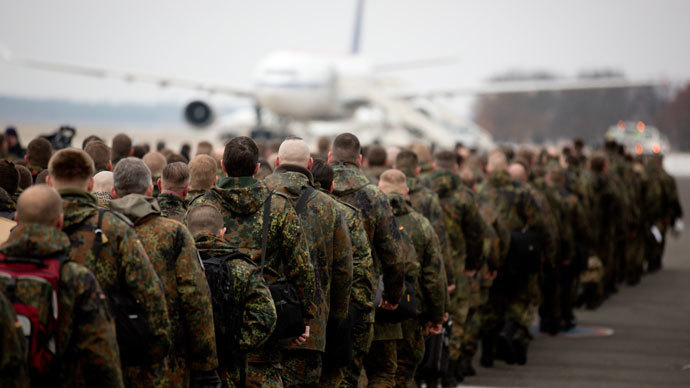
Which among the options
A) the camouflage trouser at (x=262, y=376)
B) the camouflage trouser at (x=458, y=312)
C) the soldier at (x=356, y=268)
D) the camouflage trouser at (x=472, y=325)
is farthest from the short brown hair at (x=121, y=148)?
the camouflage trouser at (x=262, y=376)

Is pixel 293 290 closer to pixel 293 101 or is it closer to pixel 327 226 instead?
pixel 327 226

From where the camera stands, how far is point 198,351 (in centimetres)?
445

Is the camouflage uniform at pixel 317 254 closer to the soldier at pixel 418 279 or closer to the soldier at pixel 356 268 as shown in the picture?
the soldier at pixel 356 268

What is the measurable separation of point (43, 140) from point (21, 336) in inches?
178

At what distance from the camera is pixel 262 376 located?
17.4 ft

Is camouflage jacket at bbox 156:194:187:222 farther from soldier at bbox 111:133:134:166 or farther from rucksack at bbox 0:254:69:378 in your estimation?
soldier at bbox 111:133:134:166

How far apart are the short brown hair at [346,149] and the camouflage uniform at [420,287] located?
0.62 meters

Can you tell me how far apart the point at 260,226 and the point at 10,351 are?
2.04 meters

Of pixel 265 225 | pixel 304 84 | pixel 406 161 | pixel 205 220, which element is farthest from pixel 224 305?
pixel 304 84

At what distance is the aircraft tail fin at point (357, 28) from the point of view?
67.4 metres

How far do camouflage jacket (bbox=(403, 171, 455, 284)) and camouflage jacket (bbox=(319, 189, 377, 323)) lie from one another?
6.12 ft

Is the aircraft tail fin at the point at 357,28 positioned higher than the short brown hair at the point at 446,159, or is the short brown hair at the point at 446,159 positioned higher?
the aircraft tail fin at the point at 357,28

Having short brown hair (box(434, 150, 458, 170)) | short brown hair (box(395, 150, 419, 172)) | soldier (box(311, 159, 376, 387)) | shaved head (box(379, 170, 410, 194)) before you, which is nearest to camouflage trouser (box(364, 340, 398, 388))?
soldier (box(311, 159, 376, 387))

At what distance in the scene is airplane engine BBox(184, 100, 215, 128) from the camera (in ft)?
102
